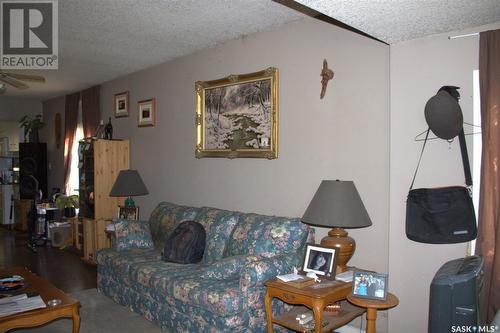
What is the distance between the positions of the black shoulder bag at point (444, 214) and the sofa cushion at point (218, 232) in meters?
1.58

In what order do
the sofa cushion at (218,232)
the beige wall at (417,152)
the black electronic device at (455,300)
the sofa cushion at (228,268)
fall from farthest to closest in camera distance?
the sofa cushion at (218,232) → the sofa cushion at (228,268) → the beige wall at (417,152) → the black electronic device at (455,300)

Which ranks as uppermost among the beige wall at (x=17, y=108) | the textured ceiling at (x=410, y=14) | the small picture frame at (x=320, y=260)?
the beige wall at (x=17, y=108)

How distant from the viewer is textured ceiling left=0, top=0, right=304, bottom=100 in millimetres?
3225

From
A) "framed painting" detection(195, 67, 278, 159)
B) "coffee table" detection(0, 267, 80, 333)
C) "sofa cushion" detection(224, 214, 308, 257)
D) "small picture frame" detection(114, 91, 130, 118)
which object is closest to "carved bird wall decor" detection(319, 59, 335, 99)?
"framed painting" detection(195, 67, 278, 159)

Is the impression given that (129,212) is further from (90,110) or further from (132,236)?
(90,110)

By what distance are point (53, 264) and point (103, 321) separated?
2.42m

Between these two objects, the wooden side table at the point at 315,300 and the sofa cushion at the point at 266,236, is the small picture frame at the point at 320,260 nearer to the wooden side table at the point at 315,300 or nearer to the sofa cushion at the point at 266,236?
the wooden side table at the point at 315,300

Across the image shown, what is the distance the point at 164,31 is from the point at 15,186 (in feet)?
21.4

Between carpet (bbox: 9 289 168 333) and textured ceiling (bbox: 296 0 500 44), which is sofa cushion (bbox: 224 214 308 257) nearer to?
carpet (bbox: 9 289 168 333)

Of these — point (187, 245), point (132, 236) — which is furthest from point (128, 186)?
point (187, 245)

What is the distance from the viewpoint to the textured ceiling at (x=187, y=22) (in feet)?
7.29

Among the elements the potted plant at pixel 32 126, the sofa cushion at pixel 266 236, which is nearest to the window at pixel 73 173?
the potted plant at pixel 32 126

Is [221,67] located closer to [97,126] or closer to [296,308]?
[296,308]

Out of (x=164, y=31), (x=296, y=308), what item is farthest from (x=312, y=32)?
(x=296, y=308)
